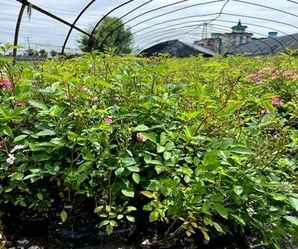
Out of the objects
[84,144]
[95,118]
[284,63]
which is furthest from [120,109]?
[284,63]

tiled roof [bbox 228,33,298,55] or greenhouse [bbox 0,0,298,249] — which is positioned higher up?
greenhouse [bbox 0,0,298,249]

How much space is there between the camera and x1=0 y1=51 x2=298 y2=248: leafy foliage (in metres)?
1.52

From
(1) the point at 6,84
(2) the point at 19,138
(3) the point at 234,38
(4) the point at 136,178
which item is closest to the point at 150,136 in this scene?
(4) the point at 136,178

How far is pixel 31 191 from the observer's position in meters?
1.70

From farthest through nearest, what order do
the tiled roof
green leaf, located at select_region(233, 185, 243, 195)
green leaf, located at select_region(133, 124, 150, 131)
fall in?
the tiled roof < green leaf, located at select_region(133, 124, 150, 131) < green leaf, located at select_region(233, 185, 243, 195)

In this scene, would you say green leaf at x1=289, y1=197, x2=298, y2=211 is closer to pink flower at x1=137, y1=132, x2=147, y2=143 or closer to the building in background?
pink flower at x1=137, y1=132, x2=147, y2=143

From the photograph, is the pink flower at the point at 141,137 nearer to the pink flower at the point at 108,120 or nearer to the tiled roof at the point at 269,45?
the pink flower at the point at 108,120

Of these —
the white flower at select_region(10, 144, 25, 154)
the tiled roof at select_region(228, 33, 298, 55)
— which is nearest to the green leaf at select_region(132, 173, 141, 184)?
the white flower at select_region(10, 144, 25, 154)

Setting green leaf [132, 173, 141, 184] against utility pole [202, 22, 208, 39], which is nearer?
green leaf [132, 173, 141, 184]

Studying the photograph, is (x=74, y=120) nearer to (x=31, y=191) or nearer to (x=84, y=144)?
(x=84, y=144)

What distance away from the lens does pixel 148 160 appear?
5.06 ft

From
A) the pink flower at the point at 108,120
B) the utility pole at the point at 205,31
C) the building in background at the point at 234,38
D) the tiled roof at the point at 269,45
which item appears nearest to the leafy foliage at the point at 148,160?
the pink flower at the point at 108,120

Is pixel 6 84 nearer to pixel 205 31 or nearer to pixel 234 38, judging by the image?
pixel 234 38

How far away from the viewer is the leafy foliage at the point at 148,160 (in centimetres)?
152
